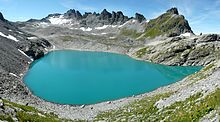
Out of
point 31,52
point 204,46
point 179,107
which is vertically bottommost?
point 179,107

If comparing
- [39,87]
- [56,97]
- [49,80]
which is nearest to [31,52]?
[49,80]

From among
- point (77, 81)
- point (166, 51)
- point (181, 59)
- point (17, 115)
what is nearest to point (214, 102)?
point (17, 115)

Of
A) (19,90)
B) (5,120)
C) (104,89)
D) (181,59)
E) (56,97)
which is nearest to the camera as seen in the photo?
(5,120)

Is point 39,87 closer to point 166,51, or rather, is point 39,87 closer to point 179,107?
point 179,107

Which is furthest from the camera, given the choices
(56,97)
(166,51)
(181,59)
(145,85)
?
(166,51)

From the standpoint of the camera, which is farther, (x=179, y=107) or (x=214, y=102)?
(x=179, y=107)

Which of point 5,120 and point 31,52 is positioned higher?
point 31,52

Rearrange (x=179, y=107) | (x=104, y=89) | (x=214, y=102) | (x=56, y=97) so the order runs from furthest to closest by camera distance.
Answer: (x=104, y=89) → (x=56, y=97) → (x=179, y=107) → (x=214, y=102)

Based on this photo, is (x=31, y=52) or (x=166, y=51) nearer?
(x=31, y=52)

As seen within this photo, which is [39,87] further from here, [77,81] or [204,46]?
[204,46]
